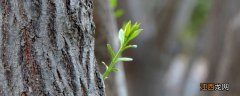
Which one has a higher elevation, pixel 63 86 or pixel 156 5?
pixel 156 5

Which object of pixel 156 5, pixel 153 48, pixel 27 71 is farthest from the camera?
pixel 156 5

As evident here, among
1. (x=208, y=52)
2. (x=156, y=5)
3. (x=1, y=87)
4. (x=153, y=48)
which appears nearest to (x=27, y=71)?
(x=1, y=87)

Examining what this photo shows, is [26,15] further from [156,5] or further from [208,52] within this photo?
[156,5]

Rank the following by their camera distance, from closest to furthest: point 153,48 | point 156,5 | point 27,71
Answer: point 27,71
point 153,48
point 156,5

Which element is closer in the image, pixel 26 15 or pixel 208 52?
pixel 26 15

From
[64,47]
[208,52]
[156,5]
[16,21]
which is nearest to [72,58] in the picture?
[64,47]

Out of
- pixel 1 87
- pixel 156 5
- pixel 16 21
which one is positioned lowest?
pixel 1 87
